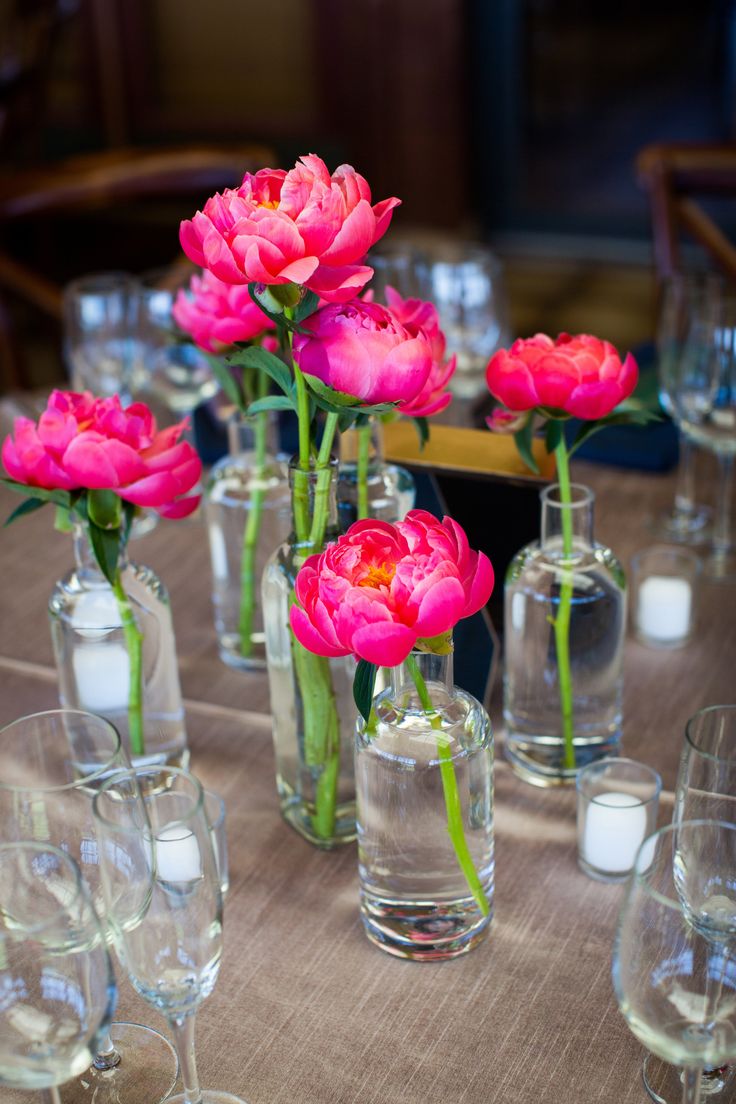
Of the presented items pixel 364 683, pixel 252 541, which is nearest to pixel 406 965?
pixel 364 683

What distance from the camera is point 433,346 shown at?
0.85 m

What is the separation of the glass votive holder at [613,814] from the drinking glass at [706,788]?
90 mm

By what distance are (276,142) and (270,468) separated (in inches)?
150

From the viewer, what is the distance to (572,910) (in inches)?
33.6

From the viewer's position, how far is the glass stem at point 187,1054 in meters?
0.67

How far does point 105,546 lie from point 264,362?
0.61ft

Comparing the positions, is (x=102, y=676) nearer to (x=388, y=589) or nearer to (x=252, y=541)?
(x=252, y=541)

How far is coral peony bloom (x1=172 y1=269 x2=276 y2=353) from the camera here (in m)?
0.95

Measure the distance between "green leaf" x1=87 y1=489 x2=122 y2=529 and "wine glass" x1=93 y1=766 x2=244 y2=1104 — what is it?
24 cm

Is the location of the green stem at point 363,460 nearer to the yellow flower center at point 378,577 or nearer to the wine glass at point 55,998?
the yellow flower center at point 378,577

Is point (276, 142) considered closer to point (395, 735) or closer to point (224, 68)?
point (224, 68)

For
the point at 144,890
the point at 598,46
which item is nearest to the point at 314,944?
the point at 144,890

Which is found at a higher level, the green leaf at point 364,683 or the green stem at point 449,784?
the green leaf at point 364,683

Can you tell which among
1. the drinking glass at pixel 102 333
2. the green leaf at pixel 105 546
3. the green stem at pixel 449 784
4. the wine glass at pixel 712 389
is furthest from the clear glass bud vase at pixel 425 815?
the drinking glass at pixel 102 333
